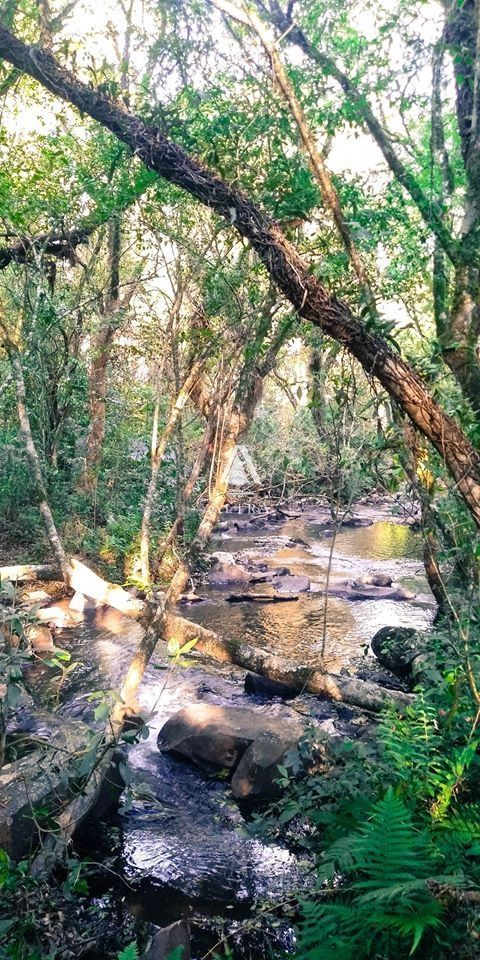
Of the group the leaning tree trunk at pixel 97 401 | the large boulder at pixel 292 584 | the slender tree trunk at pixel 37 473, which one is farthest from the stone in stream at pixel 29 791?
the leaning tree trunk at pixel 97 401

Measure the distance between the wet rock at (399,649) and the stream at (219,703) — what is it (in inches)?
10.6

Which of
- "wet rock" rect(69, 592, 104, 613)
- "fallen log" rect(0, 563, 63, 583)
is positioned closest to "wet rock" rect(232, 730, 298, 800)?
"fallen log" rect(0, 563, 63, 583)

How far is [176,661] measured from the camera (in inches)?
172

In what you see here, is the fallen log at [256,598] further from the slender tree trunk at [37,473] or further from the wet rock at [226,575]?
the slender tree trunk at [37,473]

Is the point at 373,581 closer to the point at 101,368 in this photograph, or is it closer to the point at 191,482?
the point at 191,482

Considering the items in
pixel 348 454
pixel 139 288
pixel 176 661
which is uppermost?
pixel 139 288

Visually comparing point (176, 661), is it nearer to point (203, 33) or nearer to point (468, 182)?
point (468, 182)

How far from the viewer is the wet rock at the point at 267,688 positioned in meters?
6.95

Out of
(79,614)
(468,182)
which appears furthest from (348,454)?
(79,614)

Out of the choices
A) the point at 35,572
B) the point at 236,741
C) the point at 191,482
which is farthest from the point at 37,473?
the point at 236,741

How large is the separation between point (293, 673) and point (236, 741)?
127cm

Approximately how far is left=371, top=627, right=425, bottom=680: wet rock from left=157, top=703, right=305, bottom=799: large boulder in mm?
1830

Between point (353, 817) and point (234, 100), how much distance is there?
6.37 meters

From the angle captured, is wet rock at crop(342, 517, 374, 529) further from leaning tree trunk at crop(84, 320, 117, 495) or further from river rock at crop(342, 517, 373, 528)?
leaning tree trunk at crop(84, 320, 117, 495)
